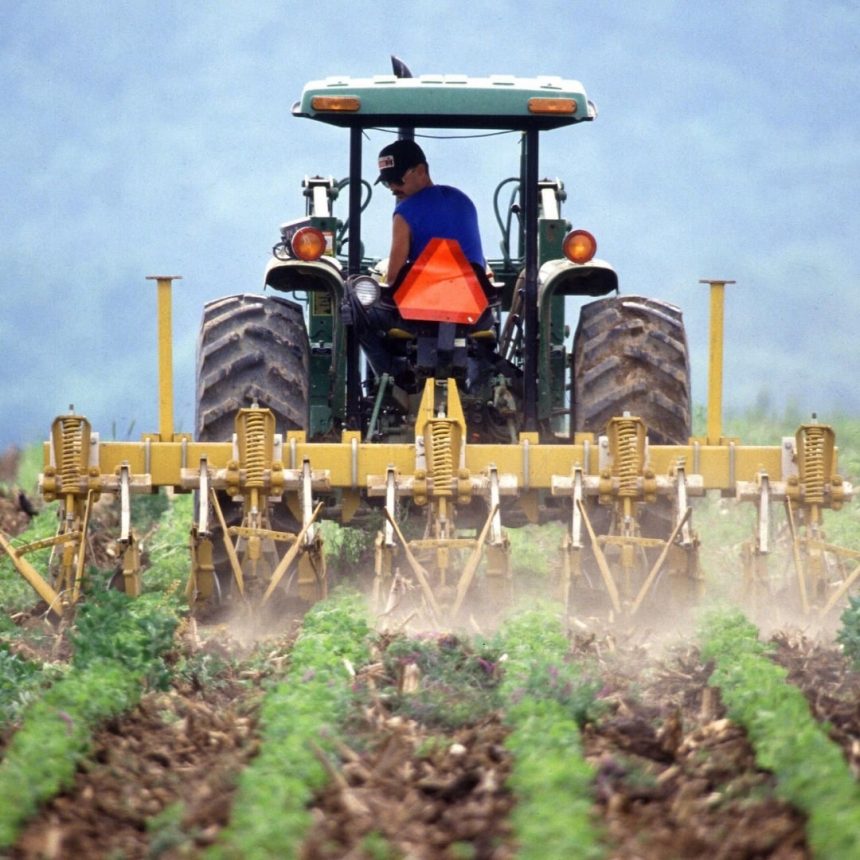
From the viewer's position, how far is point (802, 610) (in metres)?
9.00

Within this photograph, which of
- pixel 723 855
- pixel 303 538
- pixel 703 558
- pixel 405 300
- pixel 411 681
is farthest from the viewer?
pixel 703 558

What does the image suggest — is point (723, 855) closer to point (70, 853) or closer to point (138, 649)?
point (70, 853)

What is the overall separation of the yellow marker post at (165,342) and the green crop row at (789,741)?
335 cm

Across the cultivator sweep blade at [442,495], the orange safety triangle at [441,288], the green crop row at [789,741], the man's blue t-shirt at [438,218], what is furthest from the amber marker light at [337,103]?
the green crop row at [789,741]

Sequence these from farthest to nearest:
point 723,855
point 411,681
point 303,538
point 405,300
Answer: point 405,300 → point 303,538 → point 411,681 → point 723,855

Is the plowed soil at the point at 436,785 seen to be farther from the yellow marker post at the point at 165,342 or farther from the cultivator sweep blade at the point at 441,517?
the yellow marker post at the point at 165,342

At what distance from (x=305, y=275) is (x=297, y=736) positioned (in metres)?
4.64

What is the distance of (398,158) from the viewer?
9867 mm

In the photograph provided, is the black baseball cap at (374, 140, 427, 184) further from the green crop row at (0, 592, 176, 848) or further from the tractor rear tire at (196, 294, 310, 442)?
the green crop row at (0, 592, 176, 848)

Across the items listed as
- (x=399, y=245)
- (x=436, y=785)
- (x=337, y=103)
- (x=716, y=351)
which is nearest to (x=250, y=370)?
(x=399, y=245)

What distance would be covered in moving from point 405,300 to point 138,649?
307 cm

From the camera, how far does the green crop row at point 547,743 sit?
16.0 ft

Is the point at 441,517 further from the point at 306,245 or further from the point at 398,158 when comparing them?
the point at 398,158

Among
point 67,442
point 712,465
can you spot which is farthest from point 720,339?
point 67,442
